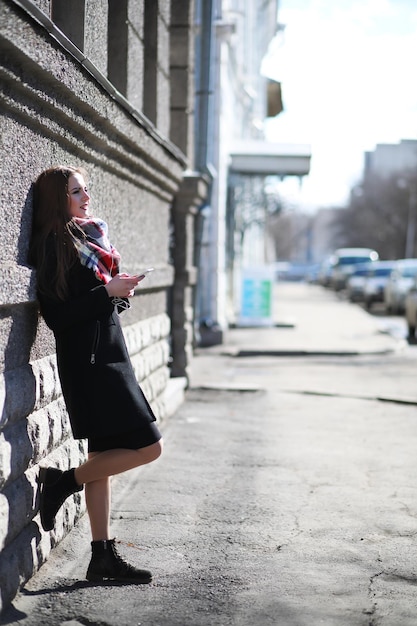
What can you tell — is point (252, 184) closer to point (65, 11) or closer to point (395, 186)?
point (65, 11)

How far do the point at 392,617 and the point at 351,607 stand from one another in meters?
0.19

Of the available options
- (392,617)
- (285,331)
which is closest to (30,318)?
(392,617)

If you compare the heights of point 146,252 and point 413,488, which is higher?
point 146,252

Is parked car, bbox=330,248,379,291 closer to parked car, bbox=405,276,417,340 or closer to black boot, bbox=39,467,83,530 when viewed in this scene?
parked car, bbox=405,276,417,340

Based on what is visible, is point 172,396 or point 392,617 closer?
point 392,617

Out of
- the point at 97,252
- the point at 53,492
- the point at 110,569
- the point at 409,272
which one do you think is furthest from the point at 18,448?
the point at 409,272

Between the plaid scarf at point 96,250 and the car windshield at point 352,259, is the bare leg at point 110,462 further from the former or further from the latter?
the car windshield at point 352,259

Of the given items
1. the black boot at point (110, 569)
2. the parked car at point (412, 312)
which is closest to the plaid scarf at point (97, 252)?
the black boot at point (110, 569)

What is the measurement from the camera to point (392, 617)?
4051 mm

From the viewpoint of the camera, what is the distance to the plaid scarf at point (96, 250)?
4.32 metres

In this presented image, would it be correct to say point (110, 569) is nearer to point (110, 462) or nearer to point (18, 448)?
point (110, 462)

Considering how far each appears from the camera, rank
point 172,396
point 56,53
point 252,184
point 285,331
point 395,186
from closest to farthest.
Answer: point 56,53 < point 172,396 < point 285,331 < point 252,184 < point 395,186

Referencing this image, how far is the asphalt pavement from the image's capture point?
4137 millimetres

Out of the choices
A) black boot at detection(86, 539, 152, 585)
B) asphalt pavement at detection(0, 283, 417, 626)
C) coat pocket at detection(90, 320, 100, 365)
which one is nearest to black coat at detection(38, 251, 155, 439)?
coat pocket at detection(90, 320, 100, 365)
